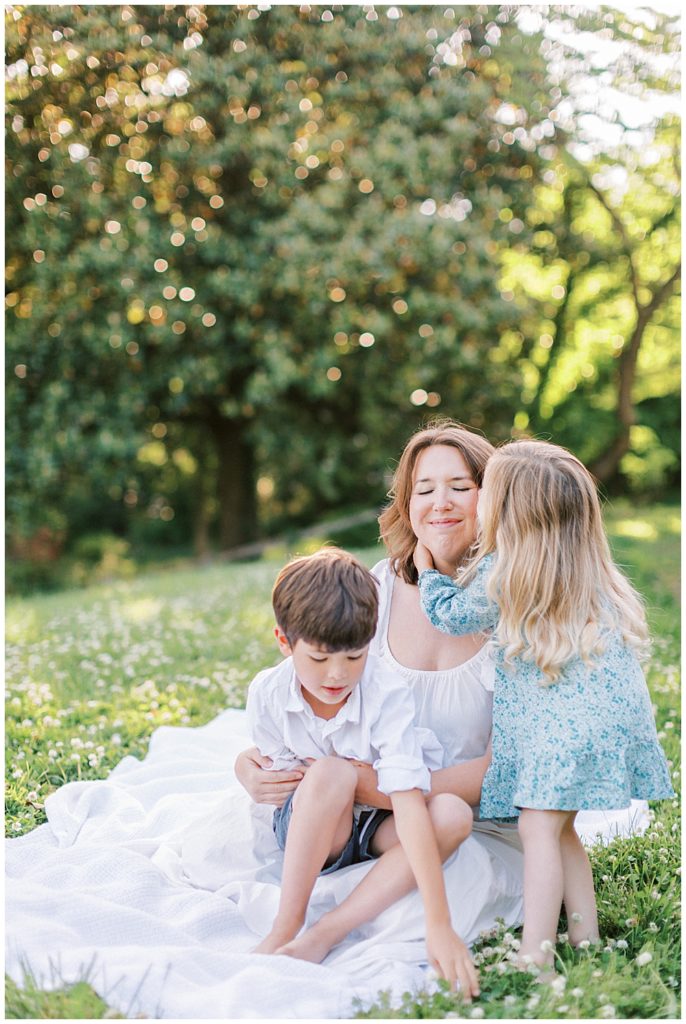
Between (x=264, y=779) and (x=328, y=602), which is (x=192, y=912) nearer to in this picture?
(x=264, y=779)

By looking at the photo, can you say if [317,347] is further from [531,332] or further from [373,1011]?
[373,1011]

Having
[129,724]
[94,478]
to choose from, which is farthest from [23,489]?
[129,724]

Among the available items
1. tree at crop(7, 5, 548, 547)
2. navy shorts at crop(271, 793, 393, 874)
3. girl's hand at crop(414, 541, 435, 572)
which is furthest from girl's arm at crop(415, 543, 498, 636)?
tree at crop(7, 5, 548, 547)

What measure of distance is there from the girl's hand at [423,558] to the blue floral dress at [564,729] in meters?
0.19

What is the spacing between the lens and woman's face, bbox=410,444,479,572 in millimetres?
3484

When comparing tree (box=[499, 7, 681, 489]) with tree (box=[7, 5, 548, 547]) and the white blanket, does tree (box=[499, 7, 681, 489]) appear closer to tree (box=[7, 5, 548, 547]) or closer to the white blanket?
tree (box=[7, 5, 548, 547])

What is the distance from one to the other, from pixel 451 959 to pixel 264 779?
86cm

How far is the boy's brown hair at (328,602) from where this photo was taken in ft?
9.65

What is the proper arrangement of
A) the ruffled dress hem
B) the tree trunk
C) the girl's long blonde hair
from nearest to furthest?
1. the ruffled dress hem
2. the girl's long blonde hair
3. the tree trunk

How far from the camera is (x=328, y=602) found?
2.96 meters

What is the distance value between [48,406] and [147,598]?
172 inches

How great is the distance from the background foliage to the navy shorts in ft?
34.8

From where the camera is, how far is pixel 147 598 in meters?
10.3

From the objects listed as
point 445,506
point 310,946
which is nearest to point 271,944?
point 310,946
